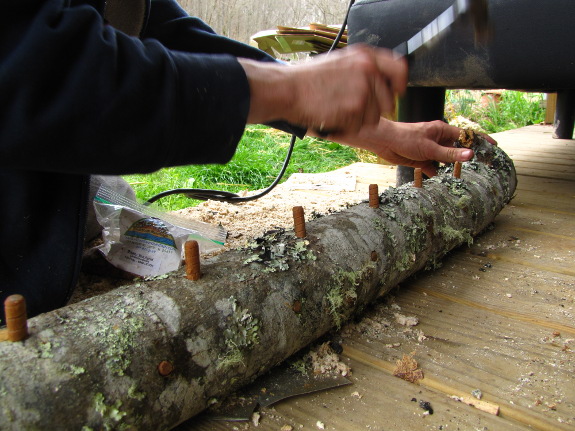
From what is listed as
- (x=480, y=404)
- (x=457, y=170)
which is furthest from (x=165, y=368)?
(x=457, y=170)

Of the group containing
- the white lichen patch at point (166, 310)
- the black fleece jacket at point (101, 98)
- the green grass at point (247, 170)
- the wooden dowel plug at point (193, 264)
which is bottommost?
the green grass at point (247, 170)

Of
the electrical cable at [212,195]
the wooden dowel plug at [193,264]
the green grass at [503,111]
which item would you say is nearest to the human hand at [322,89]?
the wooden dowel plug at [193,264]

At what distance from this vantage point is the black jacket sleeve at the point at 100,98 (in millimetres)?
662

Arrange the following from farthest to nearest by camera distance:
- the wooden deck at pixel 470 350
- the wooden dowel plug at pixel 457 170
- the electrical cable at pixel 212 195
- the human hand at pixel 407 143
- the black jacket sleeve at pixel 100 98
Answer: the electrical cable at pixel 212 195
the wooden dowel plug at pixel 457 170
the human hand at pixel 407 143
the wooden deck at pixel 470 350
the black jacket sleeve at pixel 100 98

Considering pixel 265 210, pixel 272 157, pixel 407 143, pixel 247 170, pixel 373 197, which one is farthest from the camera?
pixel 272 157

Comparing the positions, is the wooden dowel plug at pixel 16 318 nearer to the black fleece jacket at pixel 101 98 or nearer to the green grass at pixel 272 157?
the black fleece jacket at pixel 101 98

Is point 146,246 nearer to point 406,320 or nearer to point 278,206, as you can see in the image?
point 406,320

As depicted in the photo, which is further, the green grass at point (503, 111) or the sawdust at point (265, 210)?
the green grass at point (503, 111)

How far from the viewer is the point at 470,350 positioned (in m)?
1.15

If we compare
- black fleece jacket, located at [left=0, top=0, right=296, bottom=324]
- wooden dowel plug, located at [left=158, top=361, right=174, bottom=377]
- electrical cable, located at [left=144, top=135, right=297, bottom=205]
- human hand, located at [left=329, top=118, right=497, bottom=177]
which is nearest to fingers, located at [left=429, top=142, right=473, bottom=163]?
human hand, located at [left=329, top=118, right=497, bottom=177]

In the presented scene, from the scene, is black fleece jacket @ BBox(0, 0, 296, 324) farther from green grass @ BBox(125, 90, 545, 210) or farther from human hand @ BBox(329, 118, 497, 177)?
green grass @ BBox(125, 90, 545, 210)

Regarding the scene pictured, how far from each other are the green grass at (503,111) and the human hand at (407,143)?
14.2 feet

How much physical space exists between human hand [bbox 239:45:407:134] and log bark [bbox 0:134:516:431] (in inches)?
14.2

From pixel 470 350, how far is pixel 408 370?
0.61 feet
